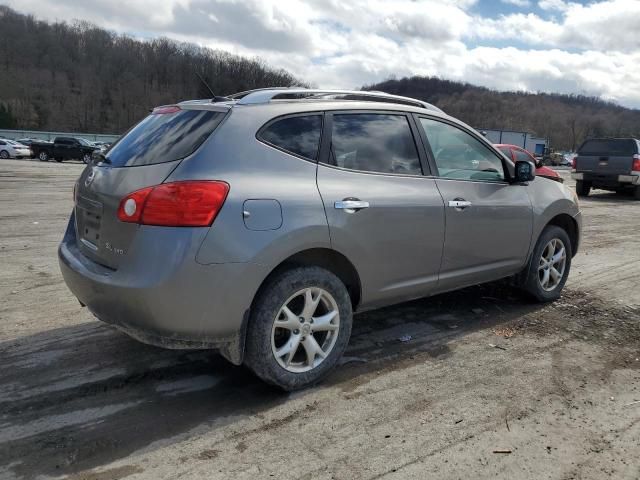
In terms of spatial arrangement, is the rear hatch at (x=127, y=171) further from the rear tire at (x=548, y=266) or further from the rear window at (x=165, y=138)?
Answer: the rear tire at (x=548, y=266)

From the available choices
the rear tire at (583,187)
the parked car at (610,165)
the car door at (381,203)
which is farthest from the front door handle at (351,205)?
the rear tire at (583,187)

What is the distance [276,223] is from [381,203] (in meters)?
0.86

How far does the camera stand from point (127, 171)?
324cm

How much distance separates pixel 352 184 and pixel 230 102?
947 mm

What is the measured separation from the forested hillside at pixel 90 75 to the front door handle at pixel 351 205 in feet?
313

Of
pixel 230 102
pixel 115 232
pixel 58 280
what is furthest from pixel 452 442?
pixel 58 280

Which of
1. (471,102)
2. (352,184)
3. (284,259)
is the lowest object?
(284,259)

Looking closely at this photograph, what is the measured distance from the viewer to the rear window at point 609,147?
16516mm

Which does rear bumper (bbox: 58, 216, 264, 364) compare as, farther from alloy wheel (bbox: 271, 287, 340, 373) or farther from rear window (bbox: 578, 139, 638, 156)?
rear window (bbox: 578, 139, 638, 156)

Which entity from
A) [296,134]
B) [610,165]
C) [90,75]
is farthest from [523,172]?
[90,75]

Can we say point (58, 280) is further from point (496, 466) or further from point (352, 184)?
point (496, 466)

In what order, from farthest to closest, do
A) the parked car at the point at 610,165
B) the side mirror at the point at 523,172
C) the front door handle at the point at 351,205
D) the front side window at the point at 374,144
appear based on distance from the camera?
1. the parked car at the point at 610,165
2. the side mirror at the point at 523,172
3. the front side window at the point at 374,144
4. the front door handle at the point at 351,205

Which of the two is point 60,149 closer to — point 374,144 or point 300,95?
point 300,95

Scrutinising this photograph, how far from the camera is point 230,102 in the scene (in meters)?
3.52
